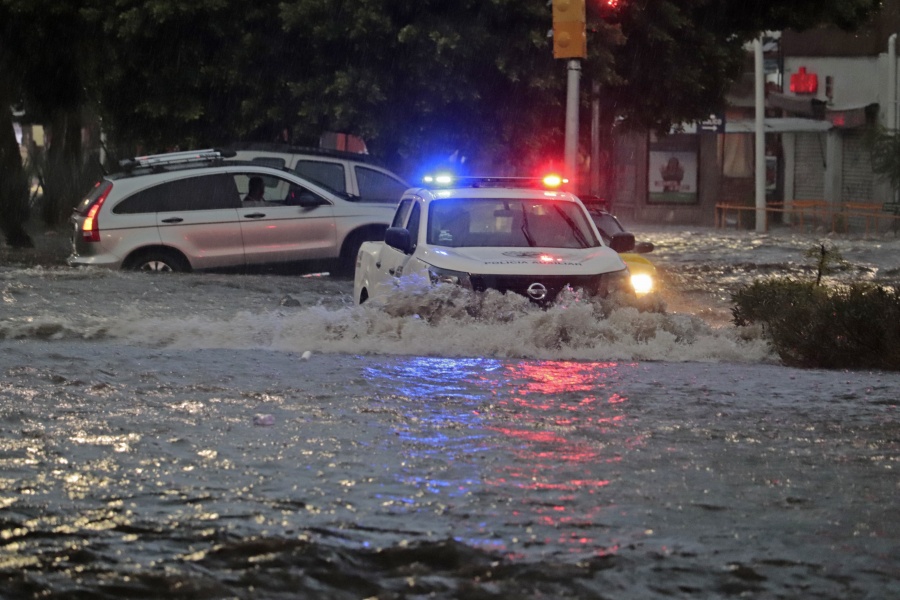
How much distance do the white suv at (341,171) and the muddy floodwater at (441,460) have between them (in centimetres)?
638

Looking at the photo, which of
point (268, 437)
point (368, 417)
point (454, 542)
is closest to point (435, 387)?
point (368, 417)

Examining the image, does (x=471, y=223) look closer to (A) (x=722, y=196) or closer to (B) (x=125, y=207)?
(B) (x=125, y=207)

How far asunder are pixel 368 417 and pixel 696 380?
9.02 feet

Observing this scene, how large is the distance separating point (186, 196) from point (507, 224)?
6181mm

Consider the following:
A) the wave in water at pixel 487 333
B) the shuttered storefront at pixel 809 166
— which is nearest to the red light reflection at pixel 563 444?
the wave in water at pixel 487 333

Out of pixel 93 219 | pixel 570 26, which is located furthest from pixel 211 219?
pixel 570 26

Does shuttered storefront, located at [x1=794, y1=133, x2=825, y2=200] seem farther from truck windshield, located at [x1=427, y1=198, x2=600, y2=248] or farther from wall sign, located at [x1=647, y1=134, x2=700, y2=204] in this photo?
truck windshield, located at [x1=427, y1=198, x2=600, y2=248]

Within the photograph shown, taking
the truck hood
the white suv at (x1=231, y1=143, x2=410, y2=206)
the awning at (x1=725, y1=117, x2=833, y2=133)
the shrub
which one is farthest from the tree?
the awning at (x1=725, y1=117, x2=833, y2=133)

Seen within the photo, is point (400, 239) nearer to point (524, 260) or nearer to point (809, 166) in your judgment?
point (524, 260)

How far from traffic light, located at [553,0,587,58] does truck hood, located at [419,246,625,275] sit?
4.53 meters

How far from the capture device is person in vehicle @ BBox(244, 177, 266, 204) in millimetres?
17859

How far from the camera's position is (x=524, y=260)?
37.7 feet

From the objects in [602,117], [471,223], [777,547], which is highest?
[602,117]

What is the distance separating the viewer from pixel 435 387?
9.61 meters
